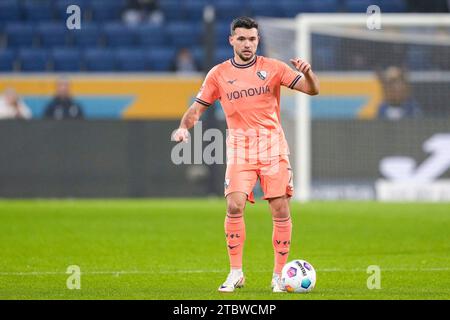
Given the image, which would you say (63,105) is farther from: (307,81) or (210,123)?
(307,81)

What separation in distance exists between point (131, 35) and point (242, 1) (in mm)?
2692

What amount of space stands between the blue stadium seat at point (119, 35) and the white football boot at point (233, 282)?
16.7 m

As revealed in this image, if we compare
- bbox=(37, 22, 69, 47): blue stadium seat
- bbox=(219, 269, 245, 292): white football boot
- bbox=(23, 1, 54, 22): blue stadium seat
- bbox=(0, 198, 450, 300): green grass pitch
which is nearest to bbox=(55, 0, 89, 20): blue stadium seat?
bbox=(23, 1, 54, 22): blue stadium seat

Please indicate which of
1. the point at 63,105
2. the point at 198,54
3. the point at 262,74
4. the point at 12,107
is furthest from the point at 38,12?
the point at 262,74

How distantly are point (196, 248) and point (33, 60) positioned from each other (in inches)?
482

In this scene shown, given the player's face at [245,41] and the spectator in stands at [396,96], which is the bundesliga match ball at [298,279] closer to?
the player's face at [245,41]

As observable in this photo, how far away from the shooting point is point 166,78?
22.4 metres

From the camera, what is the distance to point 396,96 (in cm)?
2134

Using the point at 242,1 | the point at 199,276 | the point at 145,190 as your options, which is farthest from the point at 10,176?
the point at 199,276

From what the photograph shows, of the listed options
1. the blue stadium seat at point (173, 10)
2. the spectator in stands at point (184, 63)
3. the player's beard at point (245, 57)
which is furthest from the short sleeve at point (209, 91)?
the blue stadium seat at point (173, 10)

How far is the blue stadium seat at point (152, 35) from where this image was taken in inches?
998

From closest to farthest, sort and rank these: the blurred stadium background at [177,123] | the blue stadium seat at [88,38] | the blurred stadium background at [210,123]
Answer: the blurred stadium background at [177,123]
the blurred stadium background at [210,123]
the blue stadium seat at [88,38]

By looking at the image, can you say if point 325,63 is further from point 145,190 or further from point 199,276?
point 199,276

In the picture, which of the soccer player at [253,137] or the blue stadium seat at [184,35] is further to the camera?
the blue stadium seat at [184,35]
